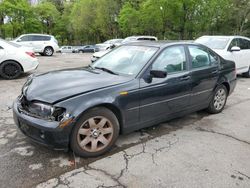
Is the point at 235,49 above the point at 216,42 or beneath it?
beneath

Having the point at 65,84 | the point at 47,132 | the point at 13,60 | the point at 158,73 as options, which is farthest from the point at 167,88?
the point at 13,60

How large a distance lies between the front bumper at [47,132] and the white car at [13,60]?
5.42 meters

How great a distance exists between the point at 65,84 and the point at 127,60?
1.18m

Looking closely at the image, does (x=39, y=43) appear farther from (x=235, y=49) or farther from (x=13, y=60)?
(x=235, y=49)

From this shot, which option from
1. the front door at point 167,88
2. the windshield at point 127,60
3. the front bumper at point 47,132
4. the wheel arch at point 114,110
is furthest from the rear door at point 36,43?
the wheel arch at point 114,110

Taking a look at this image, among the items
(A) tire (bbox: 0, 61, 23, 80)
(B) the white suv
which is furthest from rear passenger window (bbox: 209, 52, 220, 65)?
(B) the white suv

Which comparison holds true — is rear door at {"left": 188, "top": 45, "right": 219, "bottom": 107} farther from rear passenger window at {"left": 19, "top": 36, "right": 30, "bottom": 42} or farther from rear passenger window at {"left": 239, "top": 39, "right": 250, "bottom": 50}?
rear passenger window at {"left": 19, "top": 36, "right": 30, "bottom": 42}

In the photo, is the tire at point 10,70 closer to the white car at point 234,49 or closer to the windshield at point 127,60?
the windshield at point 127,60

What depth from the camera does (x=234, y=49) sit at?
8398mm

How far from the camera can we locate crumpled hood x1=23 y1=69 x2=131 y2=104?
3.08 metres

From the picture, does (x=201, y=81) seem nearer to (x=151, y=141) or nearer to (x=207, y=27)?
(x=151, y=141)

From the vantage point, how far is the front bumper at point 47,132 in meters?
2.92

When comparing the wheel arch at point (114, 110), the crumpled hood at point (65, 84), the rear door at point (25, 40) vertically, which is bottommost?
the wheel arch at point (114, 110)

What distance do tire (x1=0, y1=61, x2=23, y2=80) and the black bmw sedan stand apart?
4.66 m
